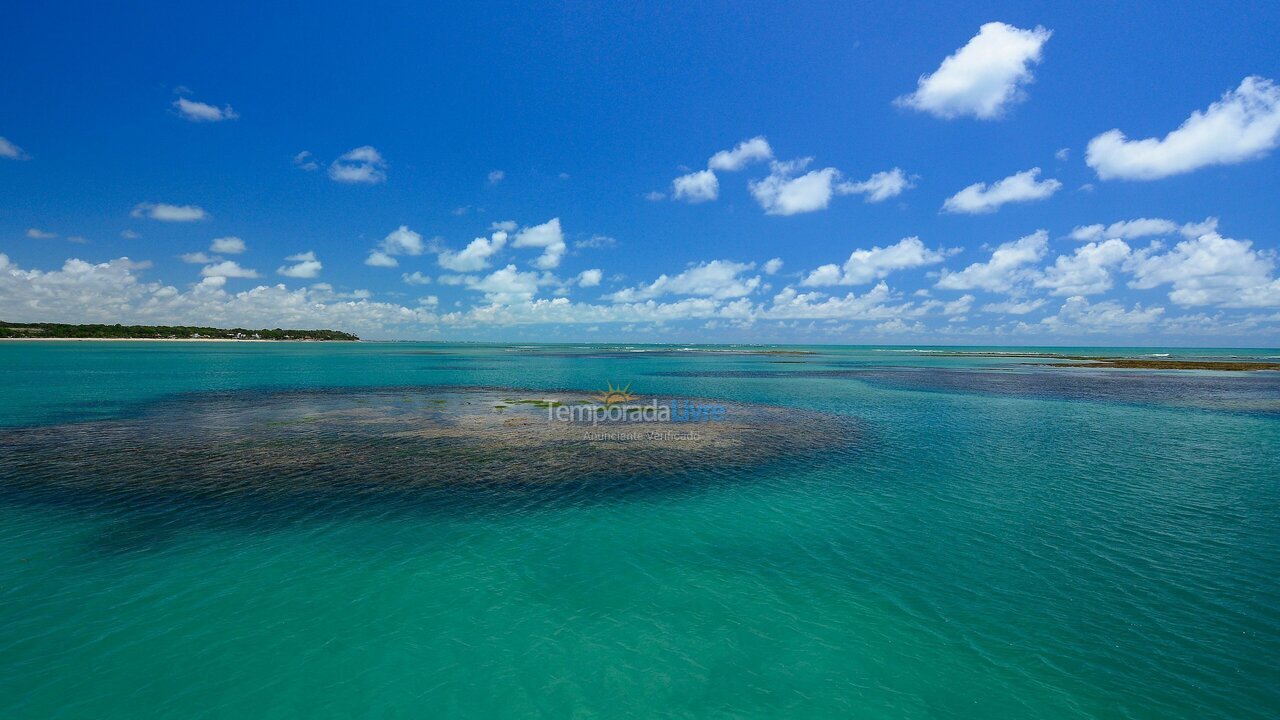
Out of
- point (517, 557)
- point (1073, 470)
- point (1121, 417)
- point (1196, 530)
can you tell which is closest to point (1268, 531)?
point (1196, 530)

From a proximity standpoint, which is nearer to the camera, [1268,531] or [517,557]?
[517,557]

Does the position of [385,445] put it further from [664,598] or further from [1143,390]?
[1143,390]

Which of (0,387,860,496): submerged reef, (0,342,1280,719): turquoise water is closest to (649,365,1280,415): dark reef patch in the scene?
(0,387,860,496): submerged reef

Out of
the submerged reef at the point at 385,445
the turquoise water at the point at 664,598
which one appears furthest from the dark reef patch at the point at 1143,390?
the turquoise water at the point at 664,598

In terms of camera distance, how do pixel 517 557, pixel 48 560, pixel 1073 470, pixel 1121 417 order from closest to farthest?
pixel 48 560 < pixel 517 557 < pixel 1073 470 < pixel 1121 417

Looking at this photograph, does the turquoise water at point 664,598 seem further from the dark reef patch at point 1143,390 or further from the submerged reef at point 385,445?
the dark reef patch at point 1143,390

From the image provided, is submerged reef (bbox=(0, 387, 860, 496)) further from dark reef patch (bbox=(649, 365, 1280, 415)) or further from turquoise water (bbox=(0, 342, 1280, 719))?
dark reef patch (bbox=(649, 365, 1280, 415))

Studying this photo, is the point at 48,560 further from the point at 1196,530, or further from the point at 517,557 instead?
the point at 1196,530

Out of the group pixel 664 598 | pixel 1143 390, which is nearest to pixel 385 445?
pixel 664 598
